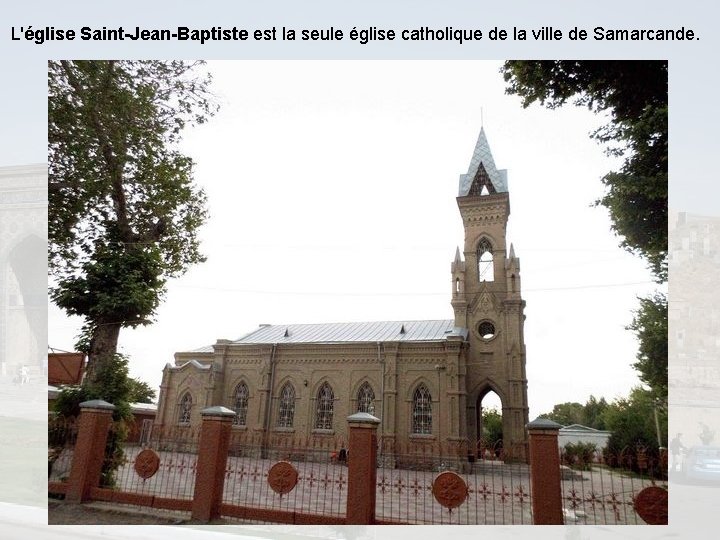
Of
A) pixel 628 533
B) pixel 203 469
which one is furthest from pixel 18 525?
pixel 628 533

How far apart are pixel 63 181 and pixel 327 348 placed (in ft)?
45.8

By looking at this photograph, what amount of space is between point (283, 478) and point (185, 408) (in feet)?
62.4

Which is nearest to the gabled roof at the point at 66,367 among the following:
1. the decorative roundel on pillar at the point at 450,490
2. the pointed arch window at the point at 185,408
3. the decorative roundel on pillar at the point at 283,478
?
the decorative roundel on pillar at the point at 283,478

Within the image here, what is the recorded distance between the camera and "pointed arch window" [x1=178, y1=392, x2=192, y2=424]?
25297 millimetres

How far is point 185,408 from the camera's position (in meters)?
25.5

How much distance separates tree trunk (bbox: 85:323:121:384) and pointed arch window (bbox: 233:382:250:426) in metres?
13.6

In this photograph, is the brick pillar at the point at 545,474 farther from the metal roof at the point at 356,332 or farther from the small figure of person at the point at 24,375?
the small figure of person at the point at 24,375

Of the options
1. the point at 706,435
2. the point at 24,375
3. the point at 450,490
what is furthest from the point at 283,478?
the point at 706,435

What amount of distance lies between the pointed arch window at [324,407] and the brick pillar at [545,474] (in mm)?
16530

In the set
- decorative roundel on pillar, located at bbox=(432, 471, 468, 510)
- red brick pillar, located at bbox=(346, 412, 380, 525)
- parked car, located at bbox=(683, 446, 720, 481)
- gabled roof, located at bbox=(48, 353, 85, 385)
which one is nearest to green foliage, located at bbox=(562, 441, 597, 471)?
decorative roundel on pillar, located at bbox=(432, 471, 468, 510)

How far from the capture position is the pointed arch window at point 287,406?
79.2 feet

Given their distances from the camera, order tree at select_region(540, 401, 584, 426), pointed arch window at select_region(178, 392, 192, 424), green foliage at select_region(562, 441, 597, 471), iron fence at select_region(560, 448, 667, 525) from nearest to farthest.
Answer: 1. iron fence at select_region(560, 448, 667, 525)
2. green foliage at select_region(562, 441, 597, 471)
3. pointed arch window at select_region(178, 392, 192, 424)
4. tree at select_region(540, 401, 584, 426)

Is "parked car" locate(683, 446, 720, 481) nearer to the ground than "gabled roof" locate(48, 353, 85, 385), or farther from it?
nearer to the ground

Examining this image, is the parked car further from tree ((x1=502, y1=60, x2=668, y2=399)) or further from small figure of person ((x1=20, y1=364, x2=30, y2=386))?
small figure of person ((x1=20, y1=364, x2=30, y2=386))
